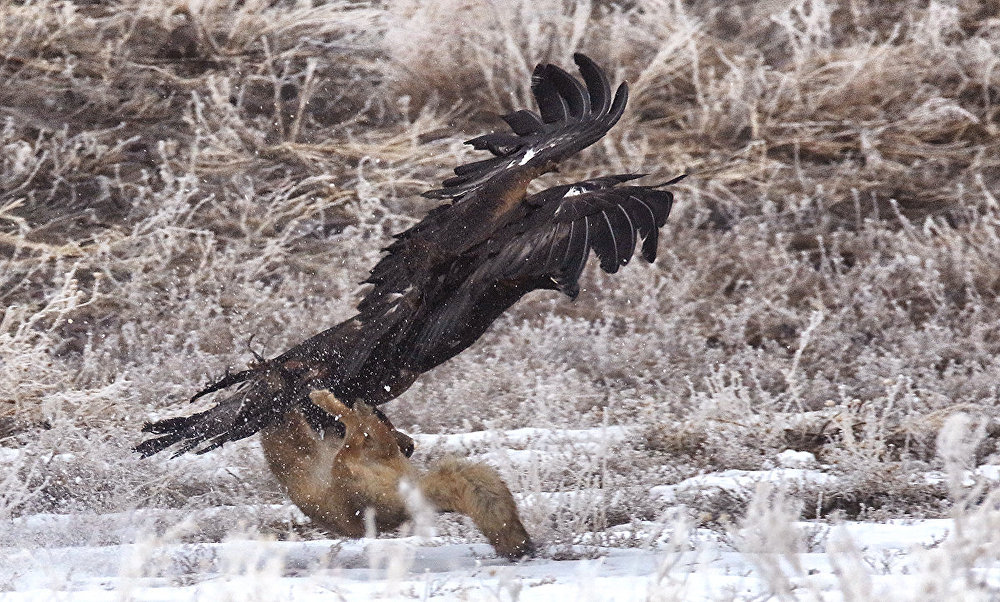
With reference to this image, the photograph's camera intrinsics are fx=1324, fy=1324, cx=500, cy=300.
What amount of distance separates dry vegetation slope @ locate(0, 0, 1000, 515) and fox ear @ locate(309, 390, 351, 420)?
42.0 inches

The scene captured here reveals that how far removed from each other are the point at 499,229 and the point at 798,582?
1293mm

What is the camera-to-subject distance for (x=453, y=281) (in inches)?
153

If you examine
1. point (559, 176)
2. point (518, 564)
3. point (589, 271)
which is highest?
point (559, 176)

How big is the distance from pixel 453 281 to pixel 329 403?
55 centimetres

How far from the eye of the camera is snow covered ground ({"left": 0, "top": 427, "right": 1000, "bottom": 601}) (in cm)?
238

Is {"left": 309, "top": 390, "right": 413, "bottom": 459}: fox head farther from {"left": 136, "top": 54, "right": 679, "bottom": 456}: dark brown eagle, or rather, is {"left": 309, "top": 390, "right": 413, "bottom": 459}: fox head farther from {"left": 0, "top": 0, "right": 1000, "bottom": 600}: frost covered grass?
{"left": 0, "top": 0, "right": 1000, "bottom": 600}: frost covered grass

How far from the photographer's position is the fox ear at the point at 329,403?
357cm

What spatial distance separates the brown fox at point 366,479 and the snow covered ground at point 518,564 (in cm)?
9

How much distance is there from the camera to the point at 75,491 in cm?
452

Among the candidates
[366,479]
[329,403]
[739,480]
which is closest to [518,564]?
[366,479]

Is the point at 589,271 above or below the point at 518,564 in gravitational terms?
above

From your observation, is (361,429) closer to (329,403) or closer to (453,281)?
(329,403)

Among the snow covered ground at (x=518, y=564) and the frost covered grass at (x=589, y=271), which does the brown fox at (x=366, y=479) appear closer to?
the snow covered ground at (x=518, y=564)

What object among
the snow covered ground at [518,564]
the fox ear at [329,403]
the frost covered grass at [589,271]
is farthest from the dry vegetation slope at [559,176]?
the fox ear at [329,403]
